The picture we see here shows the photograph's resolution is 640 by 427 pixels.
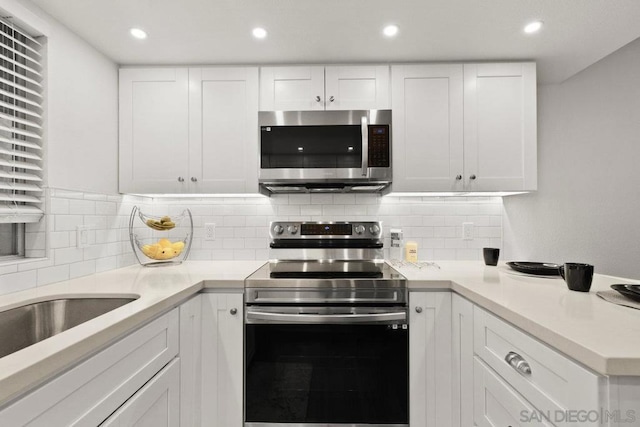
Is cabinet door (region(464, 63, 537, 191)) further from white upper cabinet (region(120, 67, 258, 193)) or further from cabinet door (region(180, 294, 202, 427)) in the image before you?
cabinet door (region(180, 294, 202, 427))

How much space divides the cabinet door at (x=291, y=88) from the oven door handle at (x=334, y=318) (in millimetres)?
1225

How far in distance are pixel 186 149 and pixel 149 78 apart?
512mm

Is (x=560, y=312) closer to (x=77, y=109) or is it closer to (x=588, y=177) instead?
(x=588, y=177)

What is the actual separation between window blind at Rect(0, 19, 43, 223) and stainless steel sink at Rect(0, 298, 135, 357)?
401mm

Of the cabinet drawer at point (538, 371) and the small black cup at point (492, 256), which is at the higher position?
the small black cup at point (492, 256)

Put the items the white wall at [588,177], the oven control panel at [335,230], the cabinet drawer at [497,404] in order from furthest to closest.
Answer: the oven control panel at [335,230], the white wall at [588,177], the cabinet drawer at [497,404]

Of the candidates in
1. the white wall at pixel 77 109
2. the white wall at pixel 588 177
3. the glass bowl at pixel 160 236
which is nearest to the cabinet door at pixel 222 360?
the glass bowl at pixel 160 236

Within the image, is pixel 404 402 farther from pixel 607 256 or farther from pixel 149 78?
pixel 149 78

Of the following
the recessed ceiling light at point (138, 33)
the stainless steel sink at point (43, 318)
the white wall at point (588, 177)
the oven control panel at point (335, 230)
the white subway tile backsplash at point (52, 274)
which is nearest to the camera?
the stainless steel sink at point (43, 318)

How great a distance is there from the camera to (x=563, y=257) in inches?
80.8

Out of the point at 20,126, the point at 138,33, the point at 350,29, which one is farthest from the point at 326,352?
the point at 138,33

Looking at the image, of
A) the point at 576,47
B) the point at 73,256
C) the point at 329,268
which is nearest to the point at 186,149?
the point at 73,256

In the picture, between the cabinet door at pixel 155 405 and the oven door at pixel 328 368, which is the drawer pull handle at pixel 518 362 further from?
the cabinet door at pixel 155 405

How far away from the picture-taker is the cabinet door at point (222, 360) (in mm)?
1514
